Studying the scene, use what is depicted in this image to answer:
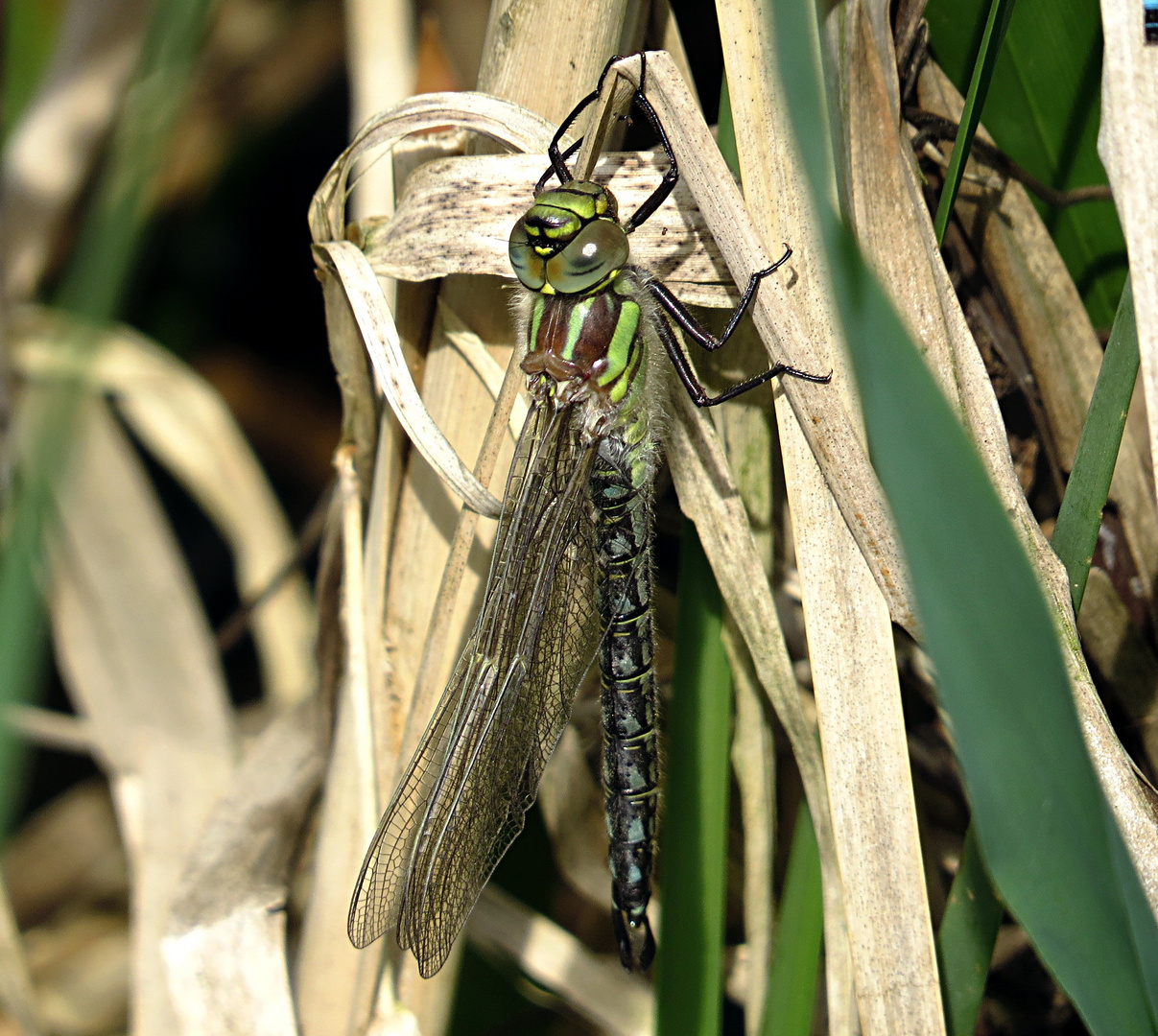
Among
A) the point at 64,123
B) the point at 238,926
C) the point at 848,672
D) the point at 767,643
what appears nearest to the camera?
the point at 848,672

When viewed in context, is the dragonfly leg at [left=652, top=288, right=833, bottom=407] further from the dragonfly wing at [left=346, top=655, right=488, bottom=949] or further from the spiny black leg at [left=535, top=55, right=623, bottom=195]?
the dragonfly wing at [left=346, top=655, right=488, bottom=949]

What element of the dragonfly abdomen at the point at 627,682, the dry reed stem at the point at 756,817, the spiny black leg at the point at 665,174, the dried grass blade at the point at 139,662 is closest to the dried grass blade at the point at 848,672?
the spiny black leg at the point at 665,174

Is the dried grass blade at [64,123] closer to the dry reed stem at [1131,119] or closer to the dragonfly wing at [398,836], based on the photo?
the dragonfly wing at [398,836]

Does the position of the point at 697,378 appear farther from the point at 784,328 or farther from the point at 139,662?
the point at 139,662

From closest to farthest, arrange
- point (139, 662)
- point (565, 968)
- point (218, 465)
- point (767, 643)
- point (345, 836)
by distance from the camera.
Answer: point (767, 643) → point (345, 836) → point (565, 968) → point (139, 662) → point (218, 465)

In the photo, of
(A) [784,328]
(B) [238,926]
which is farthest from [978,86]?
(B) [238,926]

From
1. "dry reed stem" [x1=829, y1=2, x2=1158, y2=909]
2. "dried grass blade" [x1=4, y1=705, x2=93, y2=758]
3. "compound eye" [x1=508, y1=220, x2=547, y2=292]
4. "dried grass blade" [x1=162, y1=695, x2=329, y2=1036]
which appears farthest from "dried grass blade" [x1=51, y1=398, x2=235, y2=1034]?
"dry reed stem" [x1=829, y1=2, x2=1158, y2=909]
